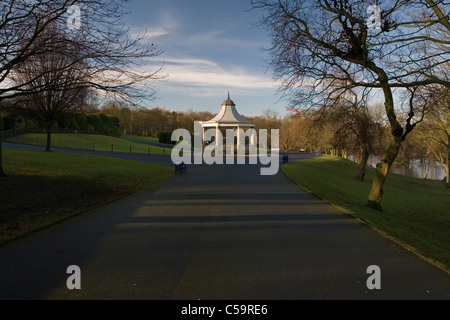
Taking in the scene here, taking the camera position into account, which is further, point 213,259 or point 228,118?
point 228,118

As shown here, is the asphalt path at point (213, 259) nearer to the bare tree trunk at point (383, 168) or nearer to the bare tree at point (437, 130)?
the bare tree trunk at point (383, 168)

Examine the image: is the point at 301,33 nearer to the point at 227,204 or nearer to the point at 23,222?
the point at 227,204

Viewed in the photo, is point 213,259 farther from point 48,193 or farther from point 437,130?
point 437,130

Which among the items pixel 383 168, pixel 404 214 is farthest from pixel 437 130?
pixel 383 168

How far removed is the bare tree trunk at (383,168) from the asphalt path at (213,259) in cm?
451

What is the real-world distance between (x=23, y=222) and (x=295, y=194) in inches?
337

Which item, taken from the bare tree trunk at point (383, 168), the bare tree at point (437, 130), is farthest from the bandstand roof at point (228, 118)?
the bare tree trunk at point (383, 168)

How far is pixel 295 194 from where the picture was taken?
12.2 meters

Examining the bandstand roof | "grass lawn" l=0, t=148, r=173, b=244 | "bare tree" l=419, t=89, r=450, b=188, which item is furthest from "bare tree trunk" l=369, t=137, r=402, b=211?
the bandstand roof

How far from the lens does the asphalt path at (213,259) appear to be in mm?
4039

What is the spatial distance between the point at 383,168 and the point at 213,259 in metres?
9.16

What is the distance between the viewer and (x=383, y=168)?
1200cm

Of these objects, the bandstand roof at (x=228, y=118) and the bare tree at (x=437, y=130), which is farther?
the bandstand roof at (x=228, y=118)
